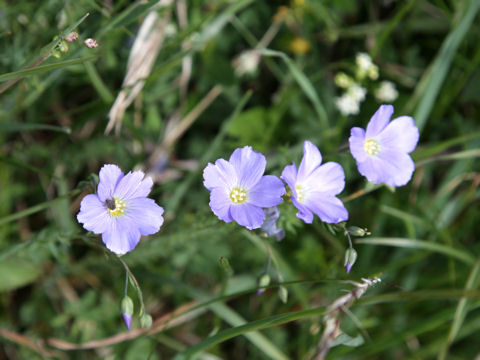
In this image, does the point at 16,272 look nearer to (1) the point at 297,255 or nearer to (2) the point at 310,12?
(1) the point at 297,255

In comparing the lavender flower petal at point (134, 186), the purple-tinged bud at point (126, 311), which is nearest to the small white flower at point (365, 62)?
the lavender flower petal at point (134, 186)

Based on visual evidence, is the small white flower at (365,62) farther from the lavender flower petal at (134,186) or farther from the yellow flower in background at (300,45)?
the lavender flower petal at (134,186)

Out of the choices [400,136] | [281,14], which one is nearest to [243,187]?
[400,136]

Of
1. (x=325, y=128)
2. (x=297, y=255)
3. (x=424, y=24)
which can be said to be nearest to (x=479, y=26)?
(x=424, y=24)


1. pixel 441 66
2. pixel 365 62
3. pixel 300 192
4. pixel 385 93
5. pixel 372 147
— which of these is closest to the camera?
pixel 300 192

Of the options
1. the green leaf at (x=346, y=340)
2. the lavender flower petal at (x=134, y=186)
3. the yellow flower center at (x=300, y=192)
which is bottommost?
the green leaf at (x=346, y=340)

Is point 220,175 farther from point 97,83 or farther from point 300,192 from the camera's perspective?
point 97,83
